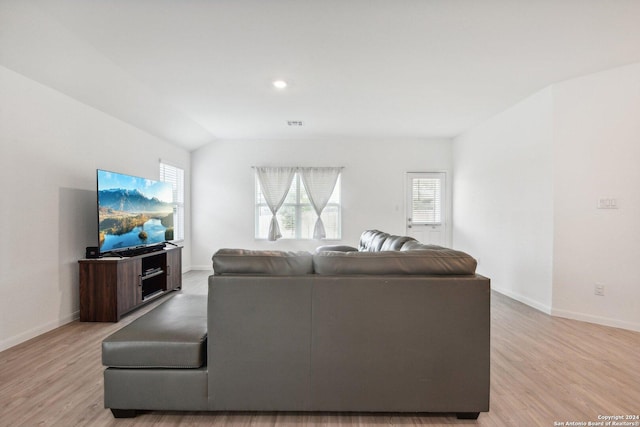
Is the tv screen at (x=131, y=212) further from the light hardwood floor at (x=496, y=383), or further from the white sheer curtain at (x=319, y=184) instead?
the white sheer curtain at (x=319, y=184)

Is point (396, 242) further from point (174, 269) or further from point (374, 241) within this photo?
point (174, 269)

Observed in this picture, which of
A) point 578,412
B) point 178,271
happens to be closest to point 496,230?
point 578,412

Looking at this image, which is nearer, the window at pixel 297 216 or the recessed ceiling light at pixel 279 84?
the recessed ceiling light at pixel 279 84

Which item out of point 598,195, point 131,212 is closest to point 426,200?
point 598,195

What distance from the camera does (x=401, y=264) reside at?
173 centimetres

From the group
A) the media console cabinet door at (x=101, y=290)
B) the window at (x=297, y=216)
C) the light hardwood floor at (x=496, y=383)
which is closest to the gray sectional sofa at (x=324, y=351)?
the light hardwood floor at (x=496, y=383)

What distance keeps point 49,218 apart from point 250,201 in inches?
133

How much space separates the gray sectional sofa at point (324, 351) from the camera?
167 cm

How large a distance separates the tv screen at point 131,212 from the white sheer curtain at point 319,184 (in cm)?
245

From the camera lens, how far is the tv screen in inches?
132

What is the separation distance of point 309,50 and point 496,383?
2.92 m

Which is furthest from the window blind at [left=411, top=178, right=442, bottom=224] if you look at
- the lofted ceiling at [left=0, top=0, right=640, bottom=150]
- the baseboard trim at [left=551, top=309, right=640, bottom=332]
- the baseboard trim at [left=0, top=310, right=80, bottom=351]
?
the baseboard trim at [left=0, top=310, right=80, bottom=351]

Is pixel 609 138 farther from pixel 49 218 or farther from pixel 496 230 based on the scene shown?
pixel 49 218

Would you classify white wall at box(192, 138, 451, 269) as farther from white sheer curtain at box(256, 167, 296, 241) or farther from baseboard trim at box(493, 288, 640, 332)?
baseboard trim at box(493, 288, 640, 332)
